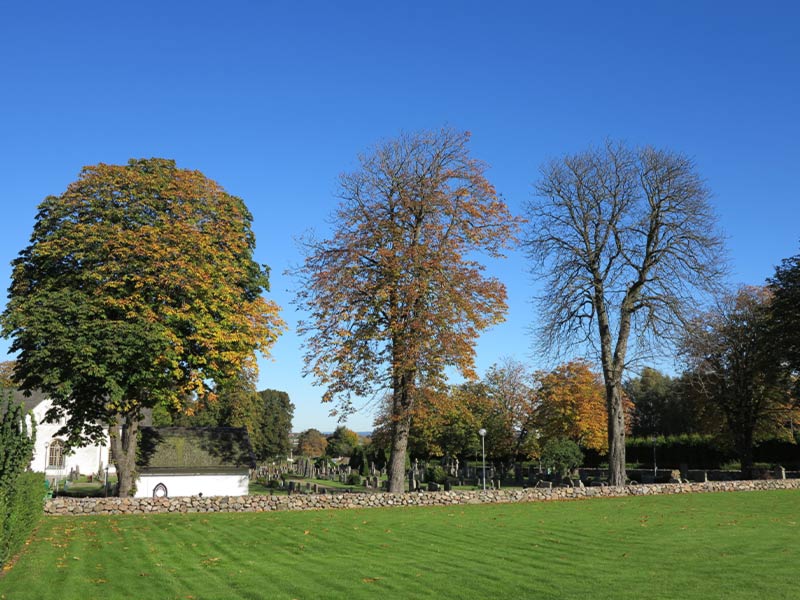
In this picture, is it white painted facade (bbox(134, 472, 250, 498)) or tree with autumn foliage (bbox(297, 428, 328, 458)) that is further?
tree with autumn foliage (bbox(297, 428, 328, 458))

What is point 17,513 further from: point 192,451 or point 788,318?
point 788,318

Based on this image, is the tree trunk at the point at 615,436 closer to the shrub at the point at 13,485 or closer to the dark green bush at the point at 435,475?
the dark green bush at the point at 435,475

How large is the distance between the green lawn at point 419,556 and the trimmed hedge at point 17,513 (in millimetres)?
474

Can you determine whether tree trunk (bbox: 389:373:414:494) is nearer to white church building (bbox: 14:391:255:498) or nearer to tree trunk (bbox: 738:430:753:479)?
white church building (bbox: 14:391:255:498)

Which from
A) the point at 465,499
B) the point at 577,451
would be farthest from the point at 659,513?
the point at 577,451

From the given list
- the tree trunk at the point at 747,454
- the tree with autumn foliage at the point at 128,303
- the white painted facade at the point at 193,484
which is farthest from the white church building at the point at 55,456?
the tree trunk at the point at 747,454

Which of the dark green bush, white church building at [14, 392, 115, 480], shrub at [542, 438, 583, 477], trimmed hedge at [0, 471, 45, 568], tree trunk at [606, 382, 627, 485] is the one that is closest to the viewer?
trimmed hedge at [0, 471, 45, 568]

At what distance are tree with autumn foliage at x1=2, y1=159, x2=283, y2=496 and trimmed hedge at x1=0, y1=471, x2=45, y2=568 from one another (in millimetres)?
8499

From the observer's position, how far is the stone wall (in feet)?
73.9

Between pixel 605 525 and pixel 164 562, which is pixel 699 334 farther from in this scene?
pixel 164 562

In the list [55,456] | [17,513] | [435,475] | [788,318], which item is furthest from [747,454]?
[55,456]

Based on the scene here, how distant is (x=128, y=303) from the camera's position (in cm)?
2506

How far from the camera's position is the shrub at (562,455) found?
4244cm

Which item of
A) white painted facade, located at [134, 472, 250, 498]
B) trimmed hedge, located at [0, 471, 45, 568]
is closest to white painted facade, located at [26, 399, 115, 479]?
white painted facade, located at [134, 472, 250, 498]
